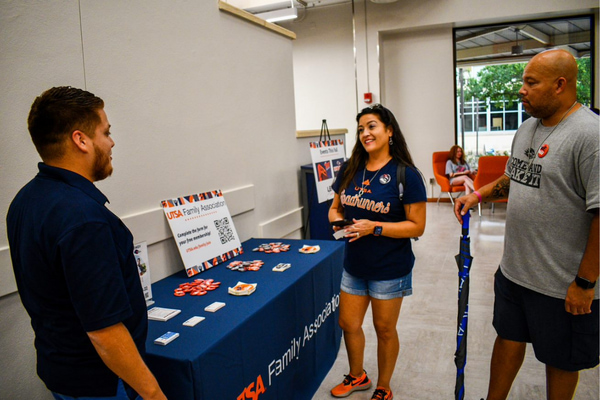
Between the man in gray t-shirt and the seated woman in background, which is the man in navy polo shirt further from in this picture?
the seated woman in background

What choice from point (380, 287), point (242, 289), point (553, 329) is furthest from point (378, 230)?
point (553, 329)

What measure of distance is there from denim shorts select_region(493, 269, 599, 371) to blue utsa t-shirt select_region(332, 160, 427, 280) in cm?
51

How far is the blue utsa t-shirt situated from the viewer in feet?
7.07

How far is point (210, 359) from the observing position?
160cm

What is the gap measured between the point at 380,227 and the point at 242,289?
722 millimetres

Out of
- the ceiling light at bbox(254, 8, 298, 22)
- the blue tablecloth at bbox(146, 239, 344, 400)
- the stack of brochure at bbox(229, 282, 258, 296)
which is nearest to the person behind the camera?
the blue tablecloth at bbox(146, 239, 344, 400)

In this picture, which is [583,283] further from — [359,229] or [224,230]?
[224,230]

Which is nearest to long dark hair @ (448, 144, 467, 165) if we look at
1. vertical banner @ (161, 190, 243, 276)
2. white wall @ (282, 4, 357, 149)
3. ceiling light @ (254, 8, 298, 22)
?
white wall @ (282, 4, 357, 149)

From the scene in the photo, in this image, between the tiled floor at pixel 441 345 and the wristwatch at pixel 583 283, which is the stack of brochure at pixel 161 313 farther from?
the wristwatch at pixel 583 283

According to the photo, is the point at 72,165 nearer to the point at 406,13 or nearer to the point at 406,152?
the point at 406,152

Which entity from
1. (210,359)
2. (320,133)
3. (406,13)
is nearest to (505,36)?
(406,13)

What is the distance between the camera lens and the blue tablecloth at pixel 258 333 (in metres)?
1.58

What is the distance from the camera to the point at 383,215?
218 centimetres

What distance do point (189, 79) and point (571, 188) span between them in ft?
6.94
